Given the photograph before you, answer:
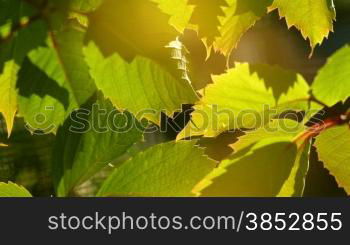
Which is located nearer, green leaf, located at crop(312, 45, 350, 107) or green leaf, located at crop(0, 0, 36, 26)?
green leaf, located at crop(0, 0, 36, 26)

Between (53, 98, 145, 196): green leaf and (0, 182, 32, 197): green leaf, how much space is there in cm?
3

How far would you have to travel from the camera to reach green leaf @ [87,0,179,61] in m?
0.34

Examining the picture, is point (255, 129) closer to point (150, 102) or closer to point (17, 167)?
point (150, 102)

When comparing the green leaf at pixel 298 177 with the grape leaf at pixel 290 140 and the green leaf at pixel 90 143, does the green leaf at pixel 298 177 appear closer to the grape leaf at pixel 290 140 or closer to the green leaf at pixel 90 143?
the grape leaf at pixel 290 140

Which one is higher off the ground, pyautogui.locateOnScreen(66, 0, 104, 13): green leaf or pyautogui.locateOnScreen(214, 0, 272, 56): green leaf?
pyautogui.locateOnScreen(66, 0, 104, 13): green leaf

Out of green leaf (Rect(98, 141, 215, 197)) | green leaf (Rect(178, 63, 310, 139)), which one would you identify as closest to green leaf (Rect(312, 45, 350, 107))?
green leaf (Rect(178, 63, 310, 139))

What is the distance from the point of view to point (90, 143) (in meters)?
0.41

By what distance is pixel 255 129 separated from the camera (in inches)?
16.0

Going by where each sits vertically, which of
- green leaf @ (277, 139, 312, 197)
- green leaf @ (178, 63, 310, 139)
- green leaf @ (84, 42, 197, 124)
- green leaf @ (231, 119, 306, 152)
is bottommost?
green leaf @ (277, 139, 312, 197)

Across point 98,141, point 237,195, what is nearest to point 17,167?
point 98,141

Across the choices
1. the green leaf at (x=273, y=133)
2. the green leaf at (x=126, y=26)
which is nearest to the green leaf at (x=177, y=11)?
the green leaf at (x=126, y=26)

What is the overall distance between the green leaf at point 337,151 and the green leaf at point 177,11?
17cm

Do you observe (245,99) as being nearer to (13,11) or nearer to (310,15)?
(310,15)

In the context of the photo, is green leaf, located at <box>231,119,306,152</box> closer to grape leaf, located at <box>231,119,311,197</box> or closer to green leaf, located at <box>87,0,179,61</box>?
grape leaf, located at <box>231,119,311,197</box>
